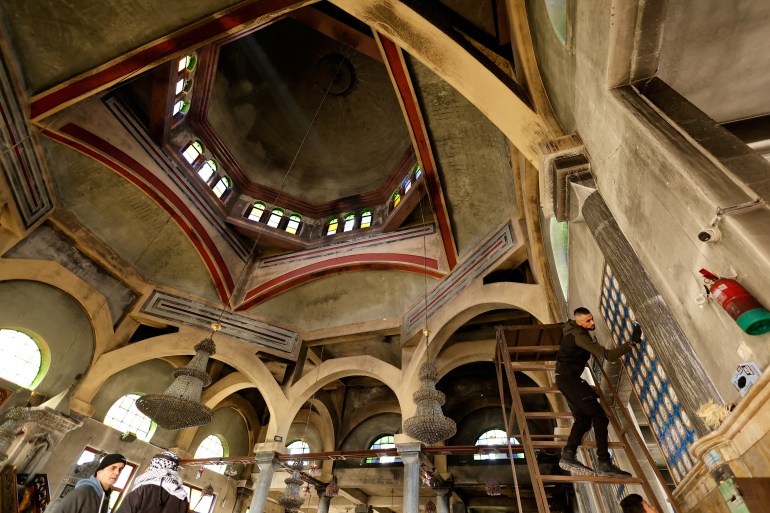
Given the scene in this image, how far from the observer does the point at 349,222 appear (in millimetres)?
12578

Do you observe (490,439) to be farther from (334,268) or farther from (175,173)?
(175,173)

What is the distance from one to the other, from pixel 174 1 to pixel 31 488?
328 inches

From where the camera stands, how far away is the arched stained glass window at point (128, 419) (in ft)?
30.6

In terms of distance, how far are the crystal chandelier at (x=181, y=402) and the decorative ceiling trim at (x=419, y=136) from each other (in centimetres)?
517

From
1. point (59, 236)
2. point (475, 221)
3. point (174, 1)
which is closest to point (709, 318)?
point (475, 221)

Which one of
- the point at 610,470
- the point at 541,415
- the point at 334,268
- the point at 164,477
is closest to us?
the point at 164,477

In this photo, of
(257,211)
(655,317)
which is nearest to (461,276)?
(655,317)

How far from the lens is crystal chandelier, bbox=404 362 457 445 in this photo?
5.58 m

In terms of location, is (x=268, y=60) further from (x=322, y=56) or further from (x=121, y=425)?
(x=121, y=425)

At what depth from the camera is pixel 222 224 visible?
11.3m

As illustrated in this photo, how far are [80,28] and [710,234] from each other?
8427mm

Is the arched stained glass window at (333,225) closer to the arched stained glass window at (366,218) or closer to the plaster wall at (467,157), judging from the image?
the arched stained glass window at (366,218)

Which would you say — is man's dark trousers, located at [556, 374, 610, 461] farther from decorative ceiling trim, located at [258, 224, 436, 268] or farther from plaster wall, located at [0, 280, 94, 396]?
plaster wall, located at [0, 280, 94, 396]

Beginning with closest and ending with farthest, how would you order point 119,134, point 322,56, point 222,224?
point 119,134, point 222,224, point 322,56
